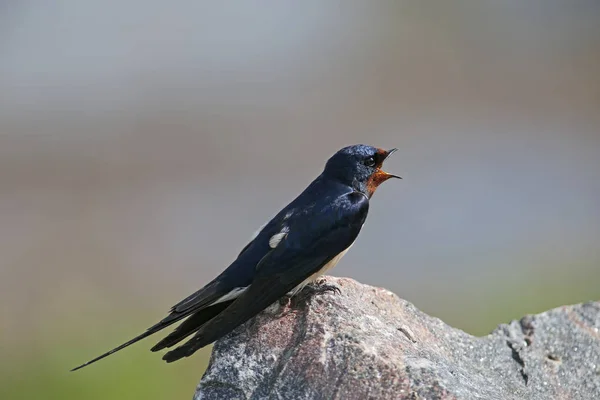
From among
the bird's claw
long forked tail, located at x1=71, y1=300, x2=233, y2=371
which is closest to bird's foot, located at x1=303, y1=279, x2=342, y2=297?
the bird's claw

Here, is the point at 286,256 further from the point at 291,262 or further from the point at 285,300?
the point at 285,300

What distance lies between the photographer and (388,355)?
13.9ft

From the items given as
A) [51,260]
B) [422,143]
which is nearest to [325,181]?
[51,260]

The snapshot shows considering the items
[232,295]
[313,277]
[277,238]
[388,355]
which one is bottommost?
[388,355]

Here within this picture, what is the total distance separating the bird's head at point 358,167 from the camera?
5.38 metres

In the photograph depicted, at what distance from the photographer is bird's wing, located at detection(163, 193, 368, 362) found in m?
4.51

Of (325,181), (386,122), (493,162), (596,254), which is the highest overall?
(386,122)

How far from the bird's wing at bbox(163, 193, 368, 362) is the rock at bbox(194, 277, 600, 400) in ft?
0.32

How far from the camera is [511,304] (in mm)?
10133

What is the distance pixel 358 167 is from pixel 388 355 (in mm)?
1394

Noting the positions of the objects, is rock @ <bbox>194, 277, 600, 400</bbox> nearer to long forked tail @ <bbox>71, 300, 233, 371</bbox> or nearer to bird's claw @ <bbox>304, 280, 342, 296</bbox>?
bird's claw @ <bbox>304, 280, 342, 296</bbox>

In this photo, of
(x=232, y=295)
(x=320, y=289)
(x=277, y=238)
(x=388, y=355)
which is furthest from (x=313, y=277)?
(x=388, y=355)

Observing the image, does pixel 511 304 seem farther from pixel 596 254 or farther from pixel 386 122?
pixel 386 122

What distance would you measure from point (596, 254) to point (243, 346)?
7707 mm
